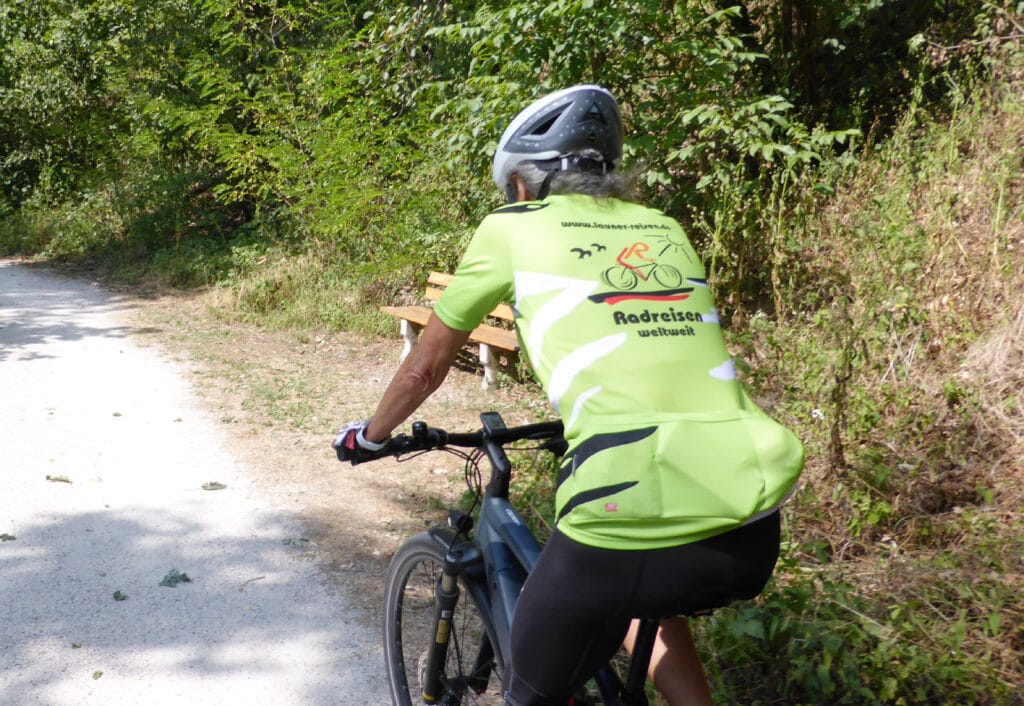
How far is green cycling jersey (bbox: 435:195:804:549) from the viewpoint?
69.4 inches

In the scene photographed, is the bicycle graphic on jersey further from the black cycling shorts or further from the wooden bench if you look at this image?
the wooden bench

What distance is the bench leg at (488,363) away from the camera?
763 centimetres

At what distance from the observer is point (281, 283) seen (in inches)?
433

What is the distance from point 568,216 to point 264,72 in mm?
12486

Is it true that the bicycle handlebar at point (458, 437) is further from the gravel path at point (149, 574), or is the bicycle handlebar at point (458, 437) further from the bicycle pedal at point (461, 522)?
the gravel path at point (149, 574)

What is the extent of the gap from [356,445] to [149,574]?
260 cm

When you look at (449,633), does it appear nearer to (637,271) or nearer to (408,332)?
(637,271)

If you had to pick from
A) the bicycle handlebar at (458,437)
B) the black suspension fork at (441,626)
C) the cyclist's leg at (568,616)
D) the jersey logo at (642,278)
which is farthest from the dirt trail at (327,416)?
the jersey logo at (642,278)

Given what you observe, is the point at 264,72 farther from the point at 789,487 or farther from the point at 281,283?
the point at 789,487

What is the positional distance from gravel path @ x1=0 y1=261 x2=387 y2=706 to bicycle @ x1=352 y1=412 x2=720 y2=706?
68cm

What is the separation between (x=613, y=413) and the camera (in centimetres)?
182

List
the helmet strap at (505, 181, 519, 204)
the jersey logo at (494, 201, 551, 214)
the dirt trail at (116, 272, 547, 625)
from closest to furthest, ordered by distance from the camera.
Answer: the jersey logo at (494, 201, 551, 214) < the helmet strap at (505, 181, 519, 204) < the dirt trail at (116, 272, 547, 625)

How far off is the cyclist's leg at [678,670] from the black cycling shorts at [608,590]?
27cm

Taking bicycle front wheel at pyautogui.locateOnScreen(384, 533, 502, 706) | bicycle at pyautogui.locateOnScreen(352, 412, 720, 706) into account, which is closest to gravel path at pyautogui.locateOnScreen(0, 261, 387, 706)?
bicycle front wheel at pyautogui.locateOnScreen(384, 533, 502, 706)
